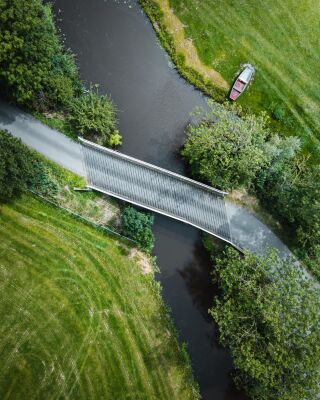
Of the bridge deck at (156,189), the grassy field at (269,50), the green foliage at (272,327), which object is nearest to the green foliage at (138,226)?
the bridge deck at (156,189)

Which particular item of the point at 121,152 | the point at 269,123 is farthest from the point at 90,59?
the point at 269,123

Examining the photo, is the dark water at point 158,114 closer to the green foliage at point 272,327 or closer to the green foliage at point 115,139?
the green foliage at point 115,139

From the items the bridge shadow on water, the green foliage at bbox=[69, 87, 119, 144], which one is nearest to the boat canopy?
the green foliage at bbox=[69, 87, 119, 144]

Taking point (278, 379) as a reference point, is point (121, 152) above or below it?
above

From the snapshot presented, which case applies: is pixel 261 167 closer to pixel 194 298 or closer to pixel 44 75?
pixel 194 298

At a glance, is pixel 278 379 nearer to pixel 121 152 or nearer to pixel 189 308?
pixel 189 308
